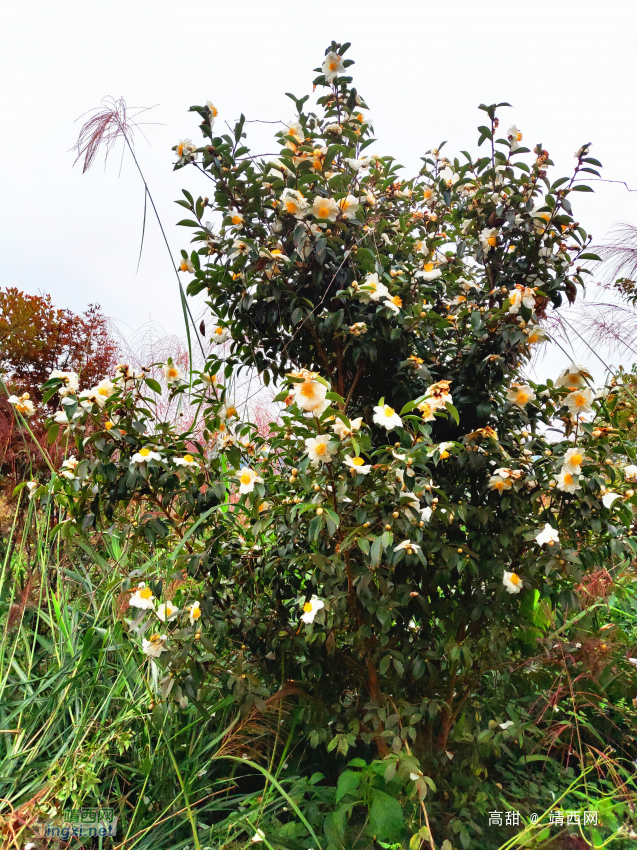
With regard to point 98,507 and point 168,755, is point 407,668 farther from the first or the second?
point 98,507

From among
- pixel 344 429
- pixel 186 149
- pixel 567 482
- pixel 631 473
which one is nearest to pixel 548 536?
pixel 567 482

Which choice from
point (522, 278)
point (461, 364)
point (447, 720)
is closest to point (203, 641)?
point (447, 720)

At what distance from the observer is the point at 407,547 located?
55.0 inches

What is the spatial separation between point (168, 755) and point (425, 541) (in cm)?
99

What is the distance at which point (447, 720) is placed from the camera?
1813mm

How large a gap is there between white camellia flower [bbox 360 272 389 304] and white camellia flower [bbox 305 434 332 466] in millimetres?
386

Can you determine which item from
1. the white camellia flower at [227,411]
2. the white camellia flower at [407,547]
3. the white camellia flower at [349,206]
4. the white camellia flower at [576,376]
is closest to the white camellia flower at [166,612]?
the white camellia flower at [227,411]

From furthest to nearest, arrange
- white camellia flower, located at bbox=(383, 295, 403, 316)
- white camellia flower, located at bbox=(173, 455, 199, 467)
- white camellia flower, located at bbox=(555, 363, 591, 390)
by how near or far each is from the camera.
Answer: white camellia flower, located at bbox=(555, 363, 591, 390), white camellia flower, located at bbox=(173, 455, 199, 467), white camellia flower, located at bbox=(383, 295, 403, 316)

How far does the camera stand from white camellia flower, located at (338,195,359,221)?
162 centimetres

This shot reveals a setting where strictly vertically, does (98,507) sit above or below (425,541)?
below

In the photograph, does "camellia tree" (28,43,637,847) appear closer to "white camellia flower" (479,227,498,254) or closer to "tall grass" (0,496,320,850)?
"white camellia flower" (479,227,498,254)

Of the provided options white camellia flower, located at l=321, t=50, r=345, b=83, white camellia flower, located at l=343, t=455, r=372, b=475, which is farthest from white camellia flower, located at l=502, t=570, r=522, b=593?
white camellia flower, located at l=321, t=50, r=345, b=83

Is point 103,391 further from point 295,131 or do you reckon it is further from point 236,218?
point 295,131

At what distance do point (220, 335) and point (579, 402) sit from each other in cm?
101
